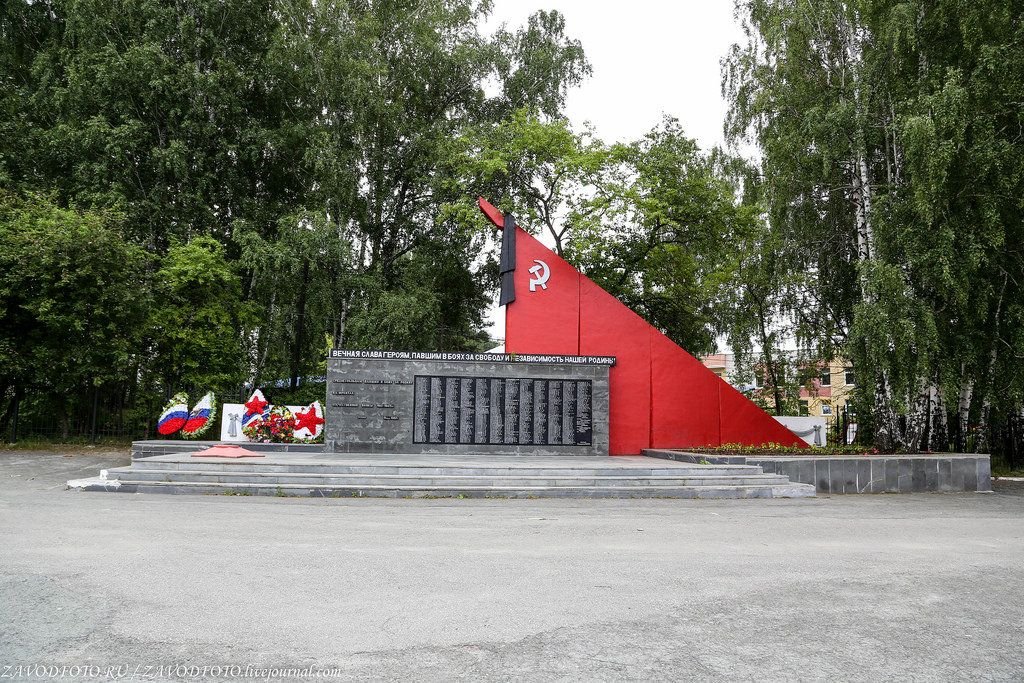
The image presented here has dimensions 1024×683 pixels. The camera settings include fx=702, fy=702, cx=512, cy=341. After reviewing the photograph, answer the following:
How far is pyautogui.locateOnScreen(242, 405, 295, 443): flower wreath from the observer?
1573cm

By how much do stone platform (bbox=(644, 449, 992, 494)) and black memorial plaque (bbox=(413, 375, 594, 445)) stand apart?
123 inches

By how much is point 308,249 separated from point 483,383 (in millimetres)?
9130

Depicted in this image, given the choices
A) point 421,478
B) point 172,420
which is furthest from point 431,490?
point 172,420

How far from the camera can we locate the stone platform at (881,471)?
41.6 ft

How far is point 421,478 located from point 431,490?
1.15 feet

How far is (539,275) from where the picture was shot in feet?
53.8

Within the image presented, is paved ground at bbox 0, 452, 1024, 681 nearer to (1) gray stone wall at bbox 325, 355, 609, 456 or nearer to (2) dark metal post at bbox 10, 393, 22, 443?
(1) gray stone wall at bbox 325, 355, 609, 456

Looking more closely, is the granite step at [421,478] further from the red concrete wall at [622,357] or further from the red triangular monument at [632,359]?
the red triangular monument at [632,359]

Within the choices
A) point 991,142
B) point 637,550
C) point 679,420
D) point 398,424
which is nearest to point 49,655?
point 637,550

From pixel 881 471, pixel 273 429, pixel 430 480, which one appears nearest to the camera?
pixel 430 480

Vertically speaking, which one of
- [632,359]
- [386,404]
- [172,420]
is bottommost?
[172,420]

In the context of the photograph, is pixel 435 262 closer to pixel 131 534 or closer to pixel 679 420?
pixel 679 420

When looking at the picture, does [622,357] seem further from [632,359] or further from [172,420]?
[172,420]

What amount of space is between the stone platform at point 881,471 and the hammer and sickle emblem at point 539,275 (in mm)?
5514
